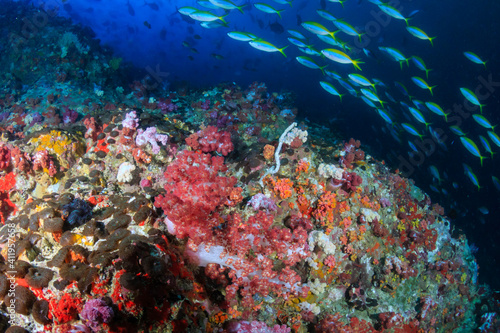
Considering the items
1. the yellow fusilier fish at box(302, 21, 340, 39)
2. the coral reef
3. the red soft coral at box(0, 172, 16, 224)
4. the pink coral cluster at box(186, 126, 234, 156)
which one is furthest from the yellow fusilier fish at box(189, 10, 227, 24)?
the red soft coral at box(0, 172, 16, 224)

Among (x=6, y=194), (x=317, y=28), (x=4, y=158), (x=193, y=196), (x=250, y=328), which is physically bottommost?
(x=6, y=194)

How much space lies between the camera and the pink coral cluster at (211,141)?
5.02m

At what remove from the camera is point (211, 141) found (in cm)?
504

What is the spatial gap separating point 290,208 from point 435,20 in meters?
37.8

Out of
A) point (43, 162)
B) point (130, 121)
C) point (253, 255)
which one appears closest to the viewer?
point (253, 255)

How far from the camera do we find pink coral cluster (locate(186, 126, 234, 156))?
502 centimetres

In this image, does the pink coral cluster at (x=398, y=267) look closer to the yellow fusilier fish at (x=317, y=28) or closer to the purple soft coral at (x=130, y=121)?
the purple soft coral at (x=130, y=121)

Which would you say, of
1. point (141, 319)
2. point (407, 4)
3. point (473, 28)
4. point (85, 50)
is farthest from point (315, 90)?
point (141, 319)

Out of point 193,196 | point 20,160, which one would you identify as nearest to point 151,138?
point 193,196

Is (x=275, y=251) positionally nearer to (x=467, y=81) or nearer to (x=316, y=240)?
(x=316, y=240)

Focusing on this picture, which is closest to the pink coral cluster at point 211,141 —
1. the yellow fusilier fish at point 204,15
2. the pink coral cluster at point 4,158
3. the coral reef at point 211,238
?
the coral reef at point 211,238

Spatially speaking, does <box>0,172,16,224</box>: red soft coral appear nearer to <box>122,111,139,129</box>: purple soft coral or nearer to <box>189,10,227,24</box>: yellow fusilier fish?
<box>122,111,139,129</box>: purple soft coral

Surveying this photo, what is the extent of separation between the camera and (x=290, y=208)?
180 inches

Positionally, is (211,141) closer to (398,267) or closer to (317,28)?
(398,267)
